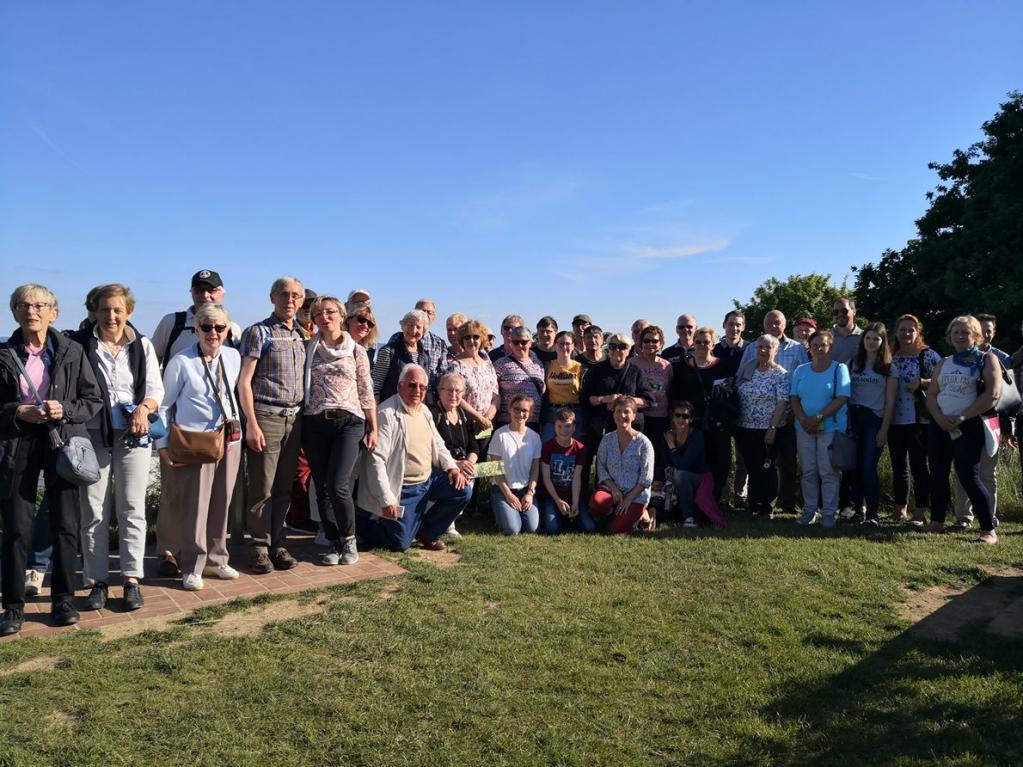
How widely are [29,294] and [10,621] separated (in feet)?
6.17

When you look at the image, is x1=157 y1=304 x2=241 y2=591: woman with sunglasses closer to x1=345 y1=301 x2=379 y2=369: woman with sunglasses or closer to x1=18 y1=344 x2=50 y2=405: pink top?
x1=18 y1=344 x2=50 y2=405: pink top

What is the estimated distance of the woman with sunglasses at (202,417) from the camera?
510cm

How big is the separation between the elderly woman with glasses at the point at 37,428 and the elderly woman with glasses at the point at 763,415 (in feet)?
19.5

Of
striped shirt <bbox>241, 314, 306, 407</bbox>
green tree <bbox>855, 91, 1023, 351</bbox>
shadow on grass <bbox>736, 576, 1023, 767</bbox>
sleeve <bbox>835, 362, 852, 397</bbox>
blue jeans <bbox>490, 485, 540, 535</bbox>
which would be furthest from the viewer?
green tree <bbox>855, 91, 1023, 351</bbox>

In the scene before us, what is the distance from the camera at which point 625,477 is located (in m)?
7.25

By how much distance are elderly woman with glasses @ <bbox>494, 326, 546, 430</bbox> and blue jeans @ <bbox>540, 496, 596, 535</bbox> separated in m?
0.93

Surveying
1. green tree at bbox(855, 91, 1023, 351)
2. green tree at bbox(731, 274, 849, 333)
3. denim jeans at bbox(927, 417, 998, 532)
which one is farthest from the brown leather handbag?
green tree at bbox(731, 274, 849, 333)

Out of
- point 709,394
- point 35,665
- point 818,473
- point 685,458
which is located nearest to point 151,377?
point 35,665

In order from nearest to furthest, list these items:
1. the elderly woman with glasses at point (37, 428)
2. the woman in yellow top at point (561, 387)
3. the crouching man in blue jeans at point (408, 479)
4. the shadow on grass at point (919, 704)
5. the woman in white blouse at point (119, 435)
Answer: the shadow on grass at point (919, 704) < the elderly woman with glasses at point (37, 428) < the woman in white blouse at point (119, 435) < the crouching man in blue jeans at point (408, 479) < the woman in yellow top at point (561, 387)

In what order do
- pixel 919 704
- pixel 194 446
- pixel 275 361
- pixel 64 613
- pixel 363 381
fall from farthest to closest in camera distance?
pixel 363 381
pixel 275 361
pixel 194 446
pixel 64 613
pixel 919 704

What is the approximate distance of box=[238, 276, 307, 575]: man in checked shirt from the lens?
546cm

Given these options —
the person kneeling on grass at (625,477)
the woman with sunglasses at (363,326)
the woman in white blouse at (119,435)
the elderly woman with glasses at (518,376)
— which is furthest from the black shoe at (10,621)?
the person kneeling on grass at (625,477)

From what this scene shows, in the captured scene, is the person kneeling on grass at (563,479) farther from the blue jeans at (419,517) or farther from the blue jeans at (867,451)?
the blue jeans at (867,451)

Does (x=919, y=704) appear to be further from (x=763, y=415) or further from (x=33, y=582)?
(x=33, y=582)
